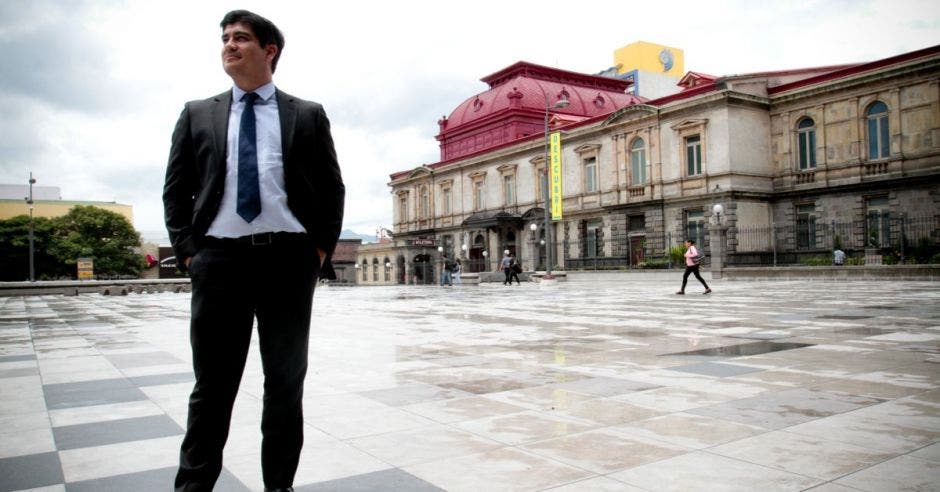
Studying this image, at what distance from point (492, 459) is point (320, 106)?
6.01 ft

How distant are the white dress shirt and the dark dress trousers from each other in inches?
1.0

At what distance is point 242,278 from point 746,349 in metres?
5.68

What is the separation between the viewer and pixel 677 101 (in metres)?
34.8

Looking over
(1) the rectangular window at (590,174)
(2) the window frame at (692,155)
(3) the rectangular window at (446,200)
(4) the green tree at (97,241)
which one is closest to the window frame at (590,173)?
(1) the rectangular window at (590,174)

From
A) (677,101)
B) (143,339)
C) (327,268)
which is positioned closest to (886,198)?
(677,101)

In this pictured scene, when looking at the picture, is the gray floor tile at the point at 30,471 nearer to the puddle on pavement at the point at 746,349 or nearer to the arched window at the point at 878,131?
the puddle on pavement at the point at 746,349

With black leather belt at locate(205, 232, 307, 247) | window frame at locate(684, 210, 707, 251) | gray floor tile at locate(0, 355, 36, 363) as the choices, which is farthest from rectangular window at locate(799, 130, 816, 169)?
black leather belt at locate(205, 232, 307, 247)

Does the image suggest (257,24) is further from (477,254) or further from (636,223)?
(477,254)

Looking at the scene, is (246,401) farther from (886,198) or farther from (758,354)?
(886,198)

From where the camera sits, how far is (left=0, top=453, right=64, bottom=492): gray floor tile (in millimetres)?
2953

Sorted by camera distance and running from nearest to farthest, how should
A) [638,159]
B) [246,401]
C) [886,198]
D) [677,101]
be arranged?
[246,401] → [886,198] → [677,101] → [638,159]

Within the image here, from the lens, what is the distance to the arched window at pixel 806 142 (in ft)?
106

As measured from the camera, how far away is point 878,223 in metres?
29.3

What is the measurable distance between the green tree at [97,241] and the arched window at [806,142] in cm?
6208
